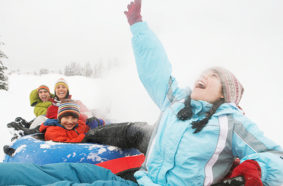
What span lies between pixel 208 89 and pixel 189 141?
392 mm

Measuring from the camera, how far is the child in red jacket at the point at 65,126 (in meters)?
2.51

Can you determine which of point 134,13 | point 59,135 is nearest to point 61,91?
point 59,135

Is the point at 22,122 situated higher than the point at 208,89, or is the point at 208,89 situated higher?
the point at 208,89

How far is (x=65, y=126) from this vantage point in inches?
104

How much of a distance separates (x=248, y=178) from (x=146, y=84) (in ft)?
3.04

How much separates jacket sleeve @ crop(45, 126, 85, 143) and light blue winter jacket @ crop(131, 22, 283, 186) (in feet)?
3.98

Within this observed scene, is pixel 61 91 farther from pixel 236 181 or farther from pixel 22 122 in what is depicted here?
pixel 236 181

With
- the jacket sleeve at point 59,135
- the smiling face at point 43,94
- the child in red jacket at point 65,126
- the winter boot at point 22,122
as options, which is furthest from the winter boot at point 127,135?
the smiling face at point 43,94

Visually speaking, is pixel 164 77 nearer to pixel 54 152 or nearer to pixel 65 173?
pixel 65 173

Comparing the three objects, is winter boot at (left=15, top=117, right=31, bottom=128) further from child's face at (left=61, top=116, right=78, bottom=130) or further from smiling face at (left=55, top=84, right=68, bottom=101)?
child's face at (left=61, top=116, right=78, bottom=130)

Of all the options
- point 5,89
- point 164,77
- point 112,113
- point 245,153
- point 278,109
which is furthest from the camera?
point 5,89

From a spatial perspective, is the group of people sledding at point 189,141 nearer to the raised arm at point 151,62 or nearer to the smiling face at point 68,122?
the raised arm at point 151,62

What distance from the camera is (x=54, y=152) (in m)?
2.05

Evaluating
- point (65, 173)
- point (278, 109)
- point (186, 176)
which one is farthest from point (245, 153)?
point (278, 109)
